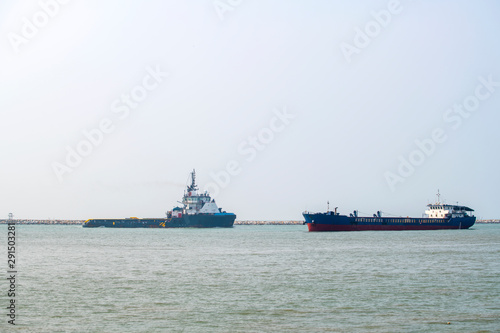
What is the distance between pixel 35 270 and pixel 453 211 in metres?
103

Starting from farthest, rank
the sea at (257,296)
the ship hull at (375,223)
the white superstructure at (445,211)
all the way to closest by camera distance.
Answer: the white superstructure at (445,211) → the ship hull at (375,223) → the sea at (257,296)

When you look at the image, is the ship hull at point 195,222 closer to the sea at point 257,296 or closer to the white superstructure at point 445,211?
the white superstructure at point 445,211

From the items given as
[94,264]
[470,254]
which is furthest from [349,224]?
[94,264]

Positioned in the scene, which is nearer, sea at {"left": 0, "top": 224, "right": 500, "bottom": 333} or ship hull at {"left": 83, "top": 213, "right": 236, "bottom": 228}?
sea at {"left": 0, "top": 224, "right": 500, "bottom": 333}

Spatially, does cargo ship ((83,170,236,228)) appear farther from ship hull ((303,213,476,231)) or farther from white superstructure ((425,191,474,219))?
white superstructure ((425,191,474,219))

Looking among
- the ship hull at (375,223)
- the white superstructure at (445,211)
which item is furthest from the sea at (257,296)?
the white superstructure at (445,211)

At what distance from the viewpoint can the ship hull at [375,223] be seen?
11088cm

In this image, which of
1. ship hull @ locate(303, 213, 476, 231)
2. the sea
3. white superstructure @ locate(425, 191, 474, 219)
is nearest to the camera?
the sea

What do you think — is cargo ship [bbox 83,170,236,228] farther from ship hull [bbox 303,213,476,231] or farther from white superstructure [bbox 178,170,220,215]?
ship hull [bbox 303,213,476,231]

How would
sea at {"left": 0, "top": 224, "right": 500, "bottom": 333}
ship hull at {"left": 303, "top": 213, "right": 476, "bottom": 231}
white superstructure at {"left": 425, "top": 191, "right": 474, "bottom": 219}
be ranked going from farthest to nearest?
white superstructure at {"left": 425, "top": 191, "right": 474, "bottom": 219}
ship hull at {"left": 303, "top": 213, "right": 476, "bottom": 231}
sea at {"left": 0, "top": 224, "right": 500, "bottom": 333}

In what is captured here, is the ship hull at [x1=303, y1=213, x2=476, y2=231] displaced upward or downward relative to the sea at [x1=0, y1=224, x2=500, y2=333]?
upward

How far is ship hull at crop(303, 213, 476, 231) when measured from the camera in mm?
110875

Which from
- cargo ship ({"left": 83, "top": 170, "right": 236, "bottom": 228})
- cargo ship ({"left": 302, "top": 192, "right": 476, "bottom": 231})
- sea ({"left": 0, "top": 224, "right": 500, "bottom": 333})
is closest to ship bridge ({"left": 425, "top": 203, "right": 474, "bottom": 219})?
cargo ship ({"left": 302, "top": 192, "right": 476, "bottom": 231})

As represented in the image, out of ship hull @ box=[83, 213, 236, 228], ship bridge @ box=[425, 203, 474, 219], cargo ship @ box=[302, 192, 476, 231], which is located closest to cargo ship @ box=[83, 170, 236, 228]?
ship hull @ box=[83, 213, 236, 228]
